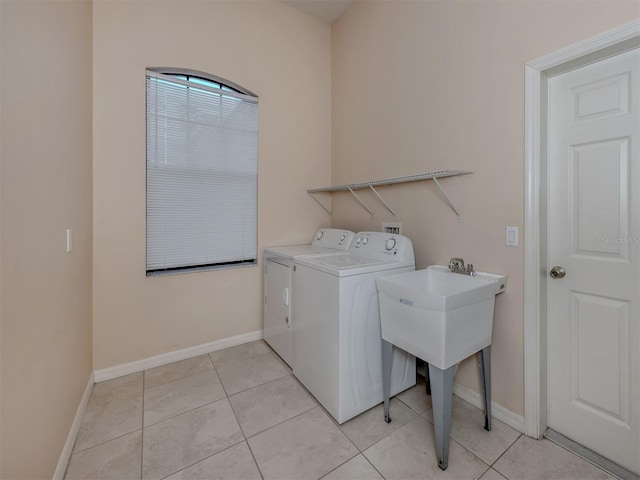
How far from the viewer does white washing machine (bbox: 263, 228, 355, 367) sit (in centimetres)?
212

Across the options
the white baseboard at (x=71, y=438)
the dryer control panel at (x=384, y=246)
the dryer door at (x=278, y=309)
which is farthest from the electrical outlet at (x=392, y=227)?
the white baseboard at (x=71, y=438)

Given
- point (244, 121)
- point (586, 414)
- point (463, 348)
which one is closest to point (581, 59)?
point (463, 348)

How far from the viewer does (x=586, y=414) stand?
141 centimetres

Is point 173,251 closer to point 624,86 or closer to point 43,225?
point 43,225

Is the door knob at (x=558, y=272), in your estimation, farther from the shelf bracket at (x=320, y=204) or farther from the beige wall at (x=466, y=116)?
the shelf bracket at (x=320, y=204)

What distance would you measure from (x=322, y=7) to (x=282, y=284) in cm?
266

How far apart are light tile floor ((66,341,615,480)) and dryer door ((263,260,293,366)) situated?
0.32 m

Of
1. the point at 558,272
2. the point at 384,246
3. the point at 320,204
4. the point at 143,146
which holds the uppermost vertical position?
the point at 143,146

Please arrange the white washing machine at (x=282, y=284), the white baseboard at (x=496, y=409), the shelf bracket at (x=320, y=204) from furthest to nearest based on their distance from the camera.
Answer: the shelf bracket at (x=320, y=204), the white washing machine at (x=282, y=284), the white baseboard at (x=496, y=409)

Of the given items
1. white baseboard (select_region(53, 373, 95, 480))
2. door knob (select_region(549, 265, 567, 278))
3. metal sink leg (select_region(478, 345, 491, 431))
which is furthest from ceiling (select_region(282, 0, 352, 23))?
white baseboard (select_region(53, 373, 95, 480))

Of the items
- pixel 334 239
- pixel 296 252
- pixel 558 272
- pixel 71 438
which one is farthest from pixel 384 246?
pixel 71 438

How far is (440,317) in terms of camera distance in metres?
1.24

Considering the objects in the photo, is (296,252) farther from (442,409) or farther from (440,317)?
(442,409)

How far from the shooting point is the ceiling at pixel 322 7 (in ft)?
8.67
